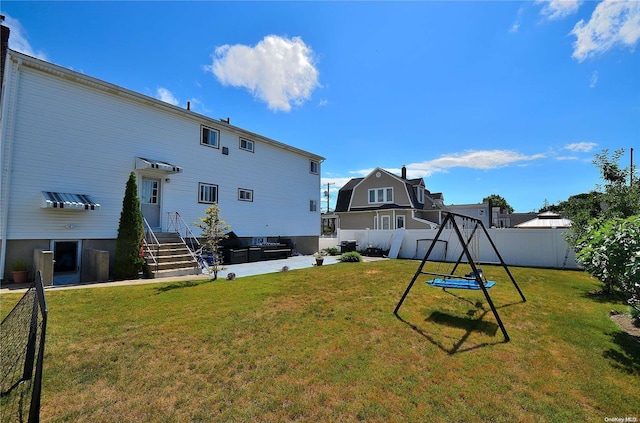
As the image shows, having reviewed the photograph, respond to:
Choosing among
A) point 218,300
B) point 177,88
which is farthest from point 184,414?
point 177,88

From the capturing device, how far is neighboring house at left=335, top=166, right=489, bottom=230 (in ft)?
84.9

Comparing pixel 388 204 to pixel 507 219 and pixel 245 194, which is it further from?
pixel 507 219

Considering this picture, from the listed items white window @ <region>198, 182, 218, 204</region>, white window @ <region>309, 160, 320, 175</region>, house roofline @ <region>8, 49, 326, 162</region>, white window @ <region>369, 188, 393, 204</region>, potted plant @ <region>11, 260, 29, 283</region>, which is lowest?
potted plant @ <region>11, 260, 29, 283</region>

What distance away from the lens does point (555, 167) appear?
23.5 meters

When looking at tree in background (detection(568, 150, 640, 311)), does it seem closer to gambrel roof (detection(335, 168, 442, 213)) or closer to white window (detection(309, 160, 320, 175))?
white window (detection(309, 160, 320, 175))

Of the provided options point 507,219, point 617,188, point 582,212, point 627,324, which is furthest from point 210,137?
point 507,219

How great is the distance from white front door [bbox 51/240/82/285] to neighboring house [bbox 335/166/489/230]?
22.1m

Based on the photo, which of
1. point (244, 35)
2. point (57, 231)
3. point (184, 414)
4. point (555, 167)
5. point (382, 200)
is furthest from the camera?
point (382, 200)

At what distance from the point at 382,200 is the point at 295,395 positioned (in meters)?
25.5

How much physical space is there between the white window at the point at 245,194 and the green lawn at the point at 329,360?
901 centimetres

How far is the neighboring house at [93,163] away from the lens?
A: 29.7ft

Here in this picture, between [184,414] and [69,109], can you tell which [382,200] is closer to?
[69,109]

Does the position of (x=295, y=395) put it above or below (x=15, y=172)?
below

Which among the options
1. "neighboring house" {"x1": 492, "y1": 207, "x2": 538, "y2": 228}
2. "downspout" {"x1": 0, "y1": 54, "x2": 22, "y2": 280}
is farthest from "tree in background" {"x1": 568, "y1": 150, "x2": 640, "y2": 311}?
"neighboring house" {"x1": 492, "y1": 207, "x2": 538, "y2": 228}
